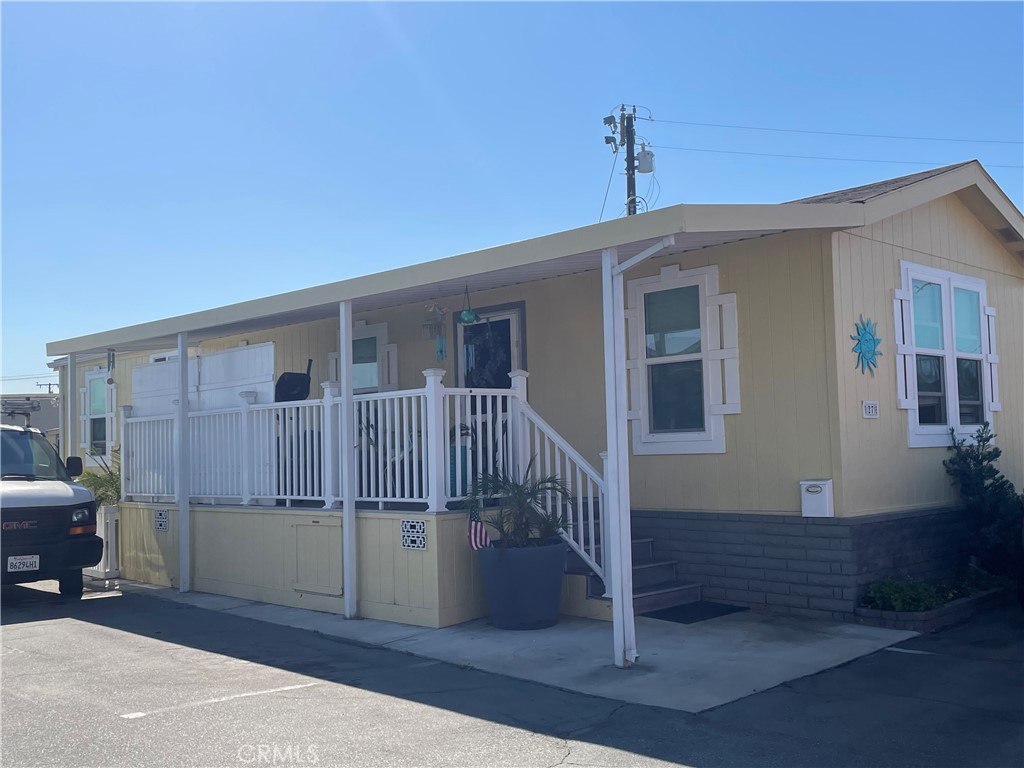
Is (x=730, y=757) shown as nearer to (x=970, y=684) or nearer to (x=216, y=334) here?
(x=970, y=684)

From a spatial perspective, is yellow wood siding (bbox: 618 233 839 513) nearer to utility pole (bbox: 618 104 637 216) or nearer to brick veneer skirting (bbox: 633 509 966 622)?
brick veneer skirting (bbox: 633 509 966 622)

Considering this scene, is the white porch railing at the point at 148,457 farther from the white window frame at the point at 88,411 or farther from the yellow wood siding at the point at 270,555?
the white window frame at the point at 88,411

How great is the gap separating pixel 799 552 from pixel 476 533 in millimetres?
2748

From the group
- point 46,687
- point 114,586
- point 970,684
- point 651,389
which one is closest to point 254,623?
point 46,687

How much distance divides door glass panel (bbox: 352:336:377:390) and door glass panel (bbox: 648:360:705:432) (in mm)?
4180

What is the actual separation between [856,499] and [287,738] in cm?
520

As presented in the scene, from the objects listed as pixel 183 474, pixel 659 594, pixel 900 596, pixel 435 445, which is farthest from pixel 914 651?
pixel 183 474

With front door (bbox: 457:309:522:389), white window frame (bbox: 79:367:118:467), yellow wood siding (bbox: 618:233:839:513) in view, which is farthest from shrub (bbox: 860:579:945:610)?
white window frame (bbox: 79:367:118:467)

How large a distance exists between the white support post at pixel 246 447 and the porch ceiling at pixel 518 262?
→ 0.84 meters

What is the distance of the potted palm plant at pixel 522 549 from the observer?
309 inches

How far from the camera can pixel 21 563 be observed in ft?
32.3

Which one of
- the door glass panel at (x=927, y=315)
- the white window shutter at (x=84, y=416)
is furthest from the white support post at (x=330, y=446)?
the white window shutter at (x=84, y=416)

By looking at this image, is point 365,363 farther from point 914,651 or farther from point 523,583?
point 914,651

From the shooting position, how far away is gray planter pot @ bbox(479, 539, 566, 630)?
25.6 feet
